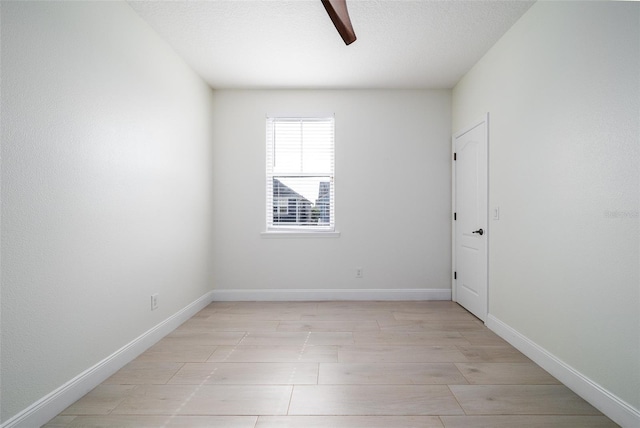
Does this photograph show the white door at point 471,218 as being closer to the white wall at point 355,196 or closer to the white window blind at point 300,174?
the white wall at point 355,196

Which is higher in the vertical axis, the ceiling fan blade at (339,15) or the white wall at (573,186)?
the ceiling fan blade at (339,15)

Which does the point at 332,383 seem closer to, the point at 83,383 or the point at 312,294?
the point at 83,383

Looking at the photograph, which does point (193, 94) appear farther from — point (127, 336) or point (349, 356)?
point (349, 356)

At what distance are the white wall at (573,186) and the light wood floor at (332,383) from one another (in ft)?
1.14

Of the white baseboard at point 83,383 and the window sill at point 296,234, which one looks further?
the window sill at point 296,234

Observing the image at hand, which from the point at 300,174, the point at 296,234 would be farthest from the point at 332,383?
the point at 300,174

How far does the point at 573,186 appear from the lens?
213 centimetres

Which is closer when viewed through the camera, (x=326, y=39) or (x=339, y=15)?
(x=339, y=15)

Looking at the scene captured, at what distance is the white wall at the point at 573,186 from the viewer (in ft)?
5.78

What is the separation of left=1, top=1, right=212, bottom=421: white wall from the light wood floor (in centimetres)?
37

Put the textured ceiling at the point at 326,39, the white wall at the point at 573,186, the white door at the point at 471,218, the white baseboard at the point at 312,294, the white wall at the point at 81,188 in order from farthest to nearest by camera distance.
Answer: the white baseboard at the point at 312,294
the white door at the point at 471,218
the textured ceiling at the point at 326,39
the white wall at the point at 573,186
the white wall at the point at 81,188

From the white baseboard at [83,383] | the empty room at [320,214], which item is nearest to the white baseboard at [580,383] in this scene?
the empty room at [320,214]

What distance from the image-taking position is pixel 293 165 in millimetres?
4328

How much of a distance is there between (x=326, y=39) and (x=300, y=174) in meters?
1.70
